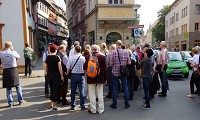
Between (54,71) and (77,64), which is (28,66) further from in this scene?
(77,64)

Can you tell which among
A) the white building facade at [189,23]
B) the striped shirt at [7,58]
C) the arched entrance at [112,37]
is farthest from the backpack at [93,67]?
the white building facade at [189,23]

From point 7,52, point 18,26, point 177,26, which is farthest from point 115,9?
point 177,26

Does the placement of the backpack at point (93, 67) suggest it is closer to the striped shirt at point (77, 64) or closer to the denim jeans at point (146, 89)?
the striped shirt at point (77, 64)

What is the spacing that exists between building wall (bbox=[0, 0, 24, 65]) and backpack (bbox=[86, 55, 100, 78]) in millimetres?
10770

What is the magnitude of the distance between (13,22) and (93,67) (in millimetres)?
11392

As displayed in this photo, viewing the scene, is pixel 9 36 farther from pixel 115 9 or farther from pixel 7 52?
pixel 115 9

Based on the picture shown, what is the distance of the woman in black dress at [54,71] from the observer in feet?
23.2

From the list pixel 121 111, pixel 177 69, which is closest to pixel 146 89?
pixel 121 111

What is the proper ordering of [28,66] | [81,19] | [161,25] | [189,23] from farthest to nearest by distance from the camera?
1. [161,25]
2. [189,23]
3. [81,19]
4. [28,66]

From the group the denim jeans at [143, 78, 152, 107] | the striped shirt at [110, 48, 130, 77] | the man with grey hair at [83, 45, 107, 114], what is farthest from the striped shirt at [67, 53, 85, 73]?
the denim jeans at [143, 78, 152, 107]

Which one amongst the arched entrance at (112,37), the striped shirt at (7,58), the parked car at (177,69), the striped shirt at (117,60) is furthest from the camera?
the arched entrance at (112,37)

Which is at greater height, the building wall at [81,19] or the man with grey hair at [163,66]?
the building wall at [81,19]

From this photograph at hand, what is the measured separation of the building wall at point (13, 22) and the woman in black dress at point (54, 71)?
9976 millimetres

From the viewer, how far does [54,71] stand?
718 centimetres
